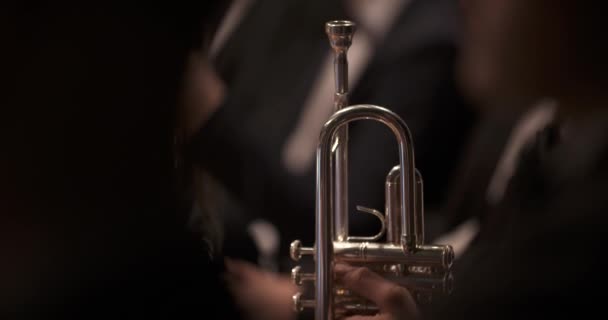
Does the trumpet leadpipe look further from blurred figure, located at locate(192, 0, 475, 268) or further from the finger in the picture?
blurred figure, located at locate(192, 0, 475, 268)

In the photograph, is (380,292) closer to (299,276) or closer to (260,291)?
(299,276)

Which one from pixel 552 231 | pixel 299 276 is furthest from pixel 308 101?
pixel 552 231

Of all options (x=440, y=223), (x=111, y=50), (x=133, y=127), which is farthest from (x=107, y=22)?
(x=440, y=223)

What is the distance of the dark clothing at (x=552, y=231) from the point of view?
104 cm

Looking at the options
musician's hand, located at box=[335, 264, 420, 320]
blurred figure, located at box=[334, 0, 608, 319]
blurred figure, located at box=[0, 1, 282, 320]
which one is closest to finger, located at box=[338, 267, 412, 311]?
musician's hand, located at box=[335, 264, 420, 320]

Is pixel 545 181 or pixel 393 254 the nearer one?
pixel 393 254

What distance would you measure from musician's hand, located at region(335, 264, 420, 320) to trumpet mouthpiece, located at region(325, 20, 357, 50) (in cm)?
30

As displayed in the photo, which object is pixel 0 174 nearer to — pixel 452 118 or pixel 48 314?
pixel 48 314

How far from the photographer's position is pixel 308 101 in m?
1.13

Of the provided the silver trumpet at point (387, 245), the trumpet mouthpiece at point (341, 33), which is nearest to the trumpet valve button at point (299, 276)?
the silver trumpet at point (387, 245)

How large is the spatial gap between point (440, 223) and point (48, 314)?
0.62 m

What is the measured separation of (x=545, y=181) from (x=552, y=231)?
3.0 inches

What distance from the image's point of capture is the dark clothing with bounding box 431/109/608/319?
Answer: 1045 mm

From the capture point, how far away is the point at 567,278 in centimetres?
106
